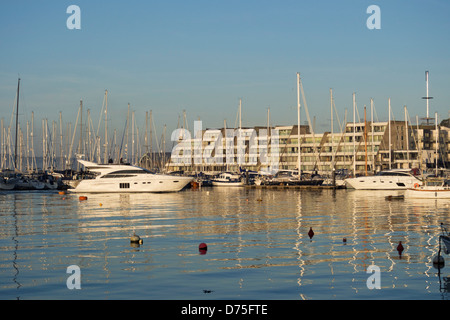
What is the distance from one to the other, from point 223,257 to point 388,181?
264ft

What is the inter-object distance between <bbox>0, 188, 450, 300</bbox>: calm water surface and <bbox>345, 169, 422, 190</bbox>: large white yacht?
5415 centimetres

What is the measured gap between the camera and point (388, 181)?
10550cm

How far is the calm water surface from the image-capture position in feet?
74.1

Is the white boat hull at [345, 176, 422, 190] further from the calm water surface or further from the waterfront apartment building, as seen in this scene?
the calm water surface

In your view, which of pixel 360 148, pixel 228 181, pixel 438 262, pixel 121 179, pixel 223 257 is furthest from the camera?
pixel 360 148

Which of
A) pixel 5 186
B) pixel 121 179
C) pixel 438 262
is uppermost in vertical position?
pixel 121 179

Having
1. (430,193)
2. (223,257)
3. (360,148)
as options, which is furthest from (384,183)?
(223,257)

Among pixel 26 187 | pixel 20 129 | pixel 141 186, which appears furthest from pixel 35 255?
pixel 20 129

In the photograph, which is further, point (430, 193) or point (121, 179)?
point (121, 179)

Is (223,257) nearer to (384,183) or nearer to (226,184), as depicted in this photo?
(384,183)

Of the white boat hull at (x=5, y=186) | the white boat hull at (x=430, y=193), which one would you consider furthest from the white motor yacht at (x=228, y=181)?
the white boat hull at (x=430, y=193)
